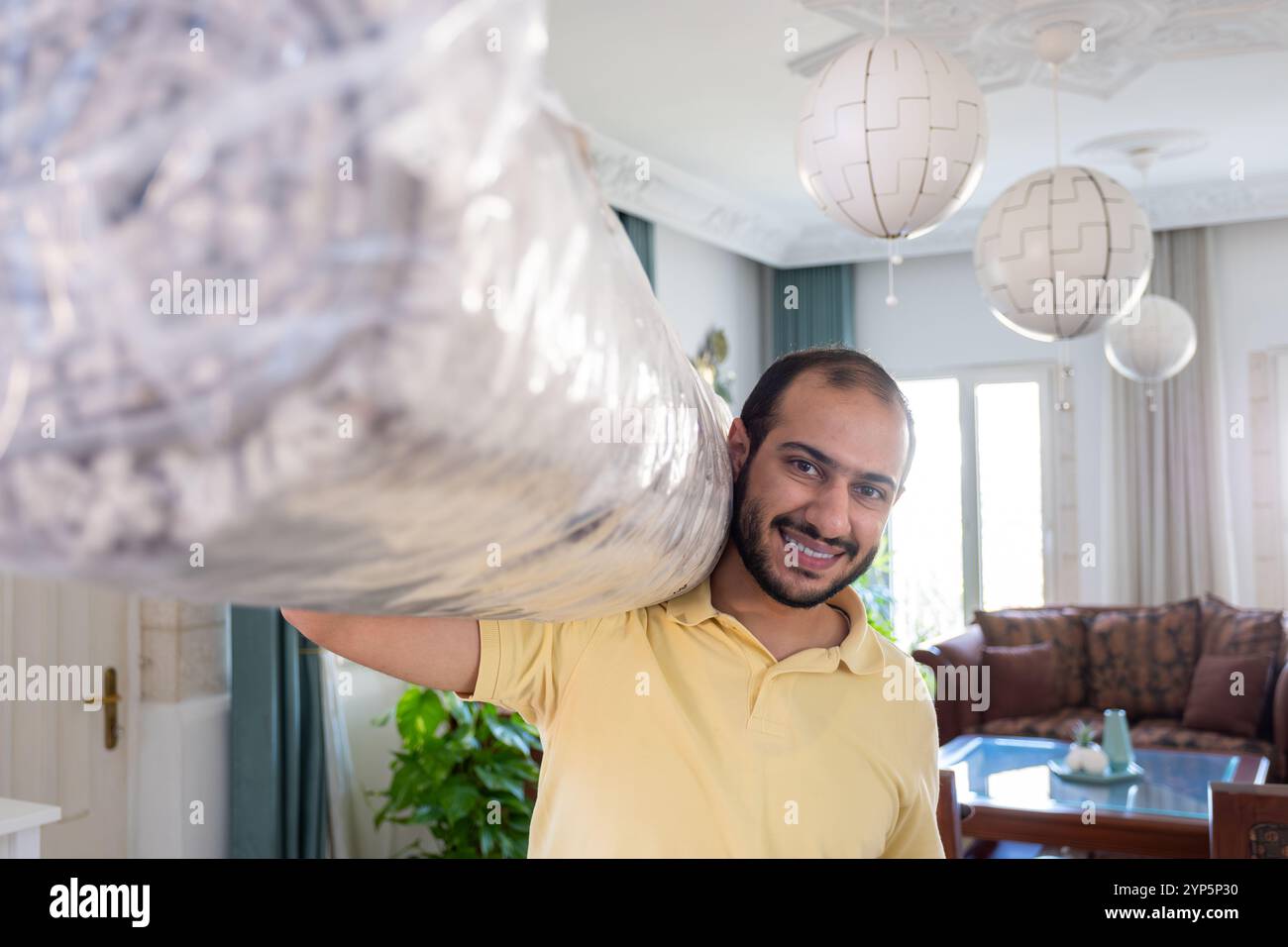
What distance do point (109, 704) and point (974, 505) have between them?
5.44m

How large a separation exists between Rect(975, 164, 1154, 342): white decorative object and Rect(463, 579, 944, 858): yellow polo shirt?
2.04m

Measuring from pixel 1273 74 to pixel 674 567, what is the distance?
5040 mm

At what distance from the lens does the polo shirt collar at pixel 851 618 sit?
39.4 inches

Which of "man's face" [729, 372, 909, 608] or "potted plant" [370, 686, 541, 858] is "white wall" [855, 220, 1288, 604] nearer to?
"potted plant" [370, 686, 541, 858]

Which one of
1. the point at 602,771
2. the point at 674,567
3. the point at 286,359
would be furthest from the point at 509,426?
the point at 602,771

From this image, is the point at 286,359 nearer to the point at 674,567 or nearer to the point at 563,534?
the point at 563,534

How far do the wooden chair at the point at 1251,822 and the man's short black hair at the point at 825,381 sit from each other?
181 centimetres

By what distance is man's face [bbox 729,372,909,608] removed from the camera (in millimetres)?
834

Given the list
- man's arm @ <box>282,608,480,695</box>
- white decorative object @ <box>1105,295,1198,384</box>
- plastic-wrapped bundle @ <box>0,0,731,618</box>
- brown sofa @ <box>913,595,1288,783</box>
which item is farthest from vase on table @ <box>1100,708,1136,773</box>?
plastic-wrapped bundle @ <box>0,0,731,618</box>

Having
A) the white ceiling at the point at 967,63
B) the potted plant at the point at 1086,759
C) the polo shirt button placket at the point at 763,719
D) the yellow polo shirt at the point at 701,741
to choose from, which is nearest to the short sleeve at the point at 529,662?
the yellow polo shirt at the point at 701,741

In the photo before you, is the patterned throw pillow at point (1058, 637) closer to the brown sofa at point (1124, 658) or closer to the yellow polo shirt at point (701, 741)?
the brown sofa at point (1124, 658)

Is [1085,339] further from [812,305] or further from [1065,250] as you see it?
[1065,250]

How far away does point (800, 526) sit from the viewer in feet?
2.81

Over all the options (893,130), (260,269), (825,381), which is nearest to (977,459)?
(893,130)
